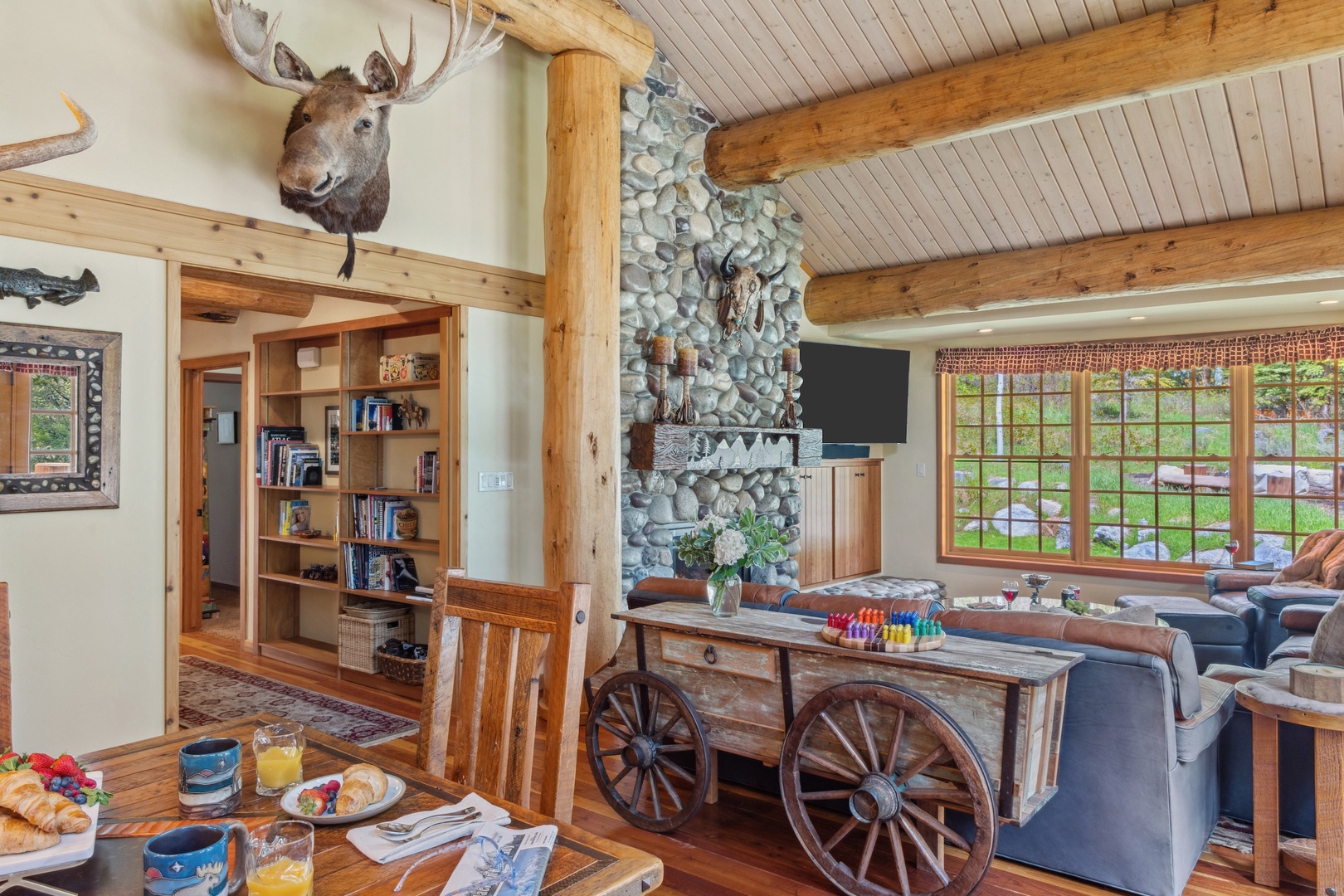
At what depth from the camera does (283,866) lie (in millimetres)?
1045

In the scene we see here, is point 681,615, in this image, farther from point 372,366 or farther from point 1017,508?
point 1017,508

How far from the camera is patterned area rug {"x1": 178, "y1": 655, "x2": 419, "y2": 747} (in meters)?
4.23

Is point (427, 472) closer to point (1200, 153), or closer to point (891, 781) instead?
point (891, 781)

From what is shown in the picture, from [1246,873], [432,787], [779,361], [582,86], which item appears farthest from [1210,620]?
[432,787]

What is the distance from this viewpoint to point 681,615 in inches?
125

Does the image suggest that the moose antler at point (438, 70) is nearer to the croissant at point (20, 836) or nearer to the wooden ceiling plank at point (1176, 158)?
the croissant at point (20, 836)

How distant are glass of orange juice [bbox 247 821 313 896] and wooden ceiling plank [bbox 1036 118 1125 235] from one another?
5.03m

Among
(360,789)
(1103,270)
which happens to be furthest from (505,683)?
(1103,270)

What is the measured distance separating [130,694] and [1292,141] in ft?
18.8

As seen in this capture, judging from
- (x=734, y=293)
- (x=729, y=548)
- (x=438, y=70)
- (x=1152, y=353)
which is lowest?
(x=729, y=548)

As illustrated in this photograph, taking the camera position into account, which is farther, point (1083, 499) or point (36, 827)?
point (1083, 499)

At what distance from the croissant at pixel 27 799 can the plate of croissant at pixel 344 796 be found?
307 mm

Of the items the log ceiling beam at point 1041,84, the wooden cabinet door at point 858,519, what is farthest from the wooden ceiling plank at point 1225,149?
the wooden cabinet door at point 858,519

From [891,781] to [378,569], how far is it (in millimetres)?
3460
